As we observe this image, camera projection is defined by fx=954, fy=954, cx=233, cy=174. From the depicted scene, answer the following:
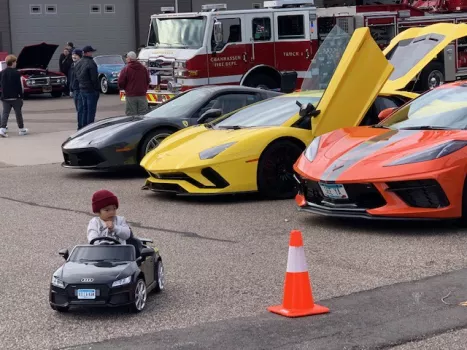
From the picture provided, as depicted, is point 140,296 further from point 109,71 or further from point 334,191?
point 109,71

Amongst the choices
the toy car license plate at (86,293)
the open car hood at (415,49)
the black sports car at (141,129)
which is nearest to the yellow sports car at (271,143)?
the black sports car at (141,129)

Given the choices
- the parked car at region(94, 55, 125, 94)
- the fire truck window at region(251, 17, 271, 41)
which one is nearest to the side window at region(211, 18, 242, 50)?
the fire truck window at region(251, 17, 271, 41)

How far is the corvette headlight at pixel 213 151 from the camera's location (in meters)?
10.8

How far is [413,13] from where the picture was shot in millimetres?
23141

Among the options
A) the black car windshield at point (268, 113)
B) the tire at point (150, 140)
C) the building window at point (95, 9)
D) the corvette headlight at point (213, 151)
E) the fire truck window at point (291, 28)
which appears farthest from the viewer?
the building window at point (95, 9)

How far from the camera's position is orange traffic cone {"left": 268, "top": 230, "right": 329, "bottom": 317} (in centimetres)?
624

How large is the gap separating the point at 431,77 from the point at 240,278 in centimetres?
1316

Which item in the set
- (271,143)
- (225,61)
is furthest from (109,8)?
(271,143)

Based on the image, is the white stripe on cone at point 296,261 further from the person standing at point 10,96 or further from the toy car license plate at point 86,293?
the person standing at point 10,96

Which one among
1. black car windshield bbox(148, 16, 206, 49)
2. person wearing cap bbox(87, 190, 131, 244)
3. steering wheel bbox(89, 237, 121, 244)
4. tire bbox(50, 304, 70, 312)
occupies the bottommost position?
tire bbox(50, 304, 70, 312)

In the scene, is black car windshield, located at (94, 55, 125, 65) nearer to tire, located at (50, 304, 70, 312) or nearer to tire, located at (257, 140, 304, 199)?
tire, located at (257, 140, 304, 199)

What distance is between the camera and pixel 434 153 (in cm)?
880

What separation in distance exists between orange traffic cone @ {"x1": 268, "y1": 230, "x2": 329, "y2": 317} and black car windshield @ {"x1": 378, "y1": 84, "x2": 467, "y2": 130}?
11.7 ft

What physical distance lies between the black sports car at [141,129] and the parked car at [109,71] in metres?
20.7
